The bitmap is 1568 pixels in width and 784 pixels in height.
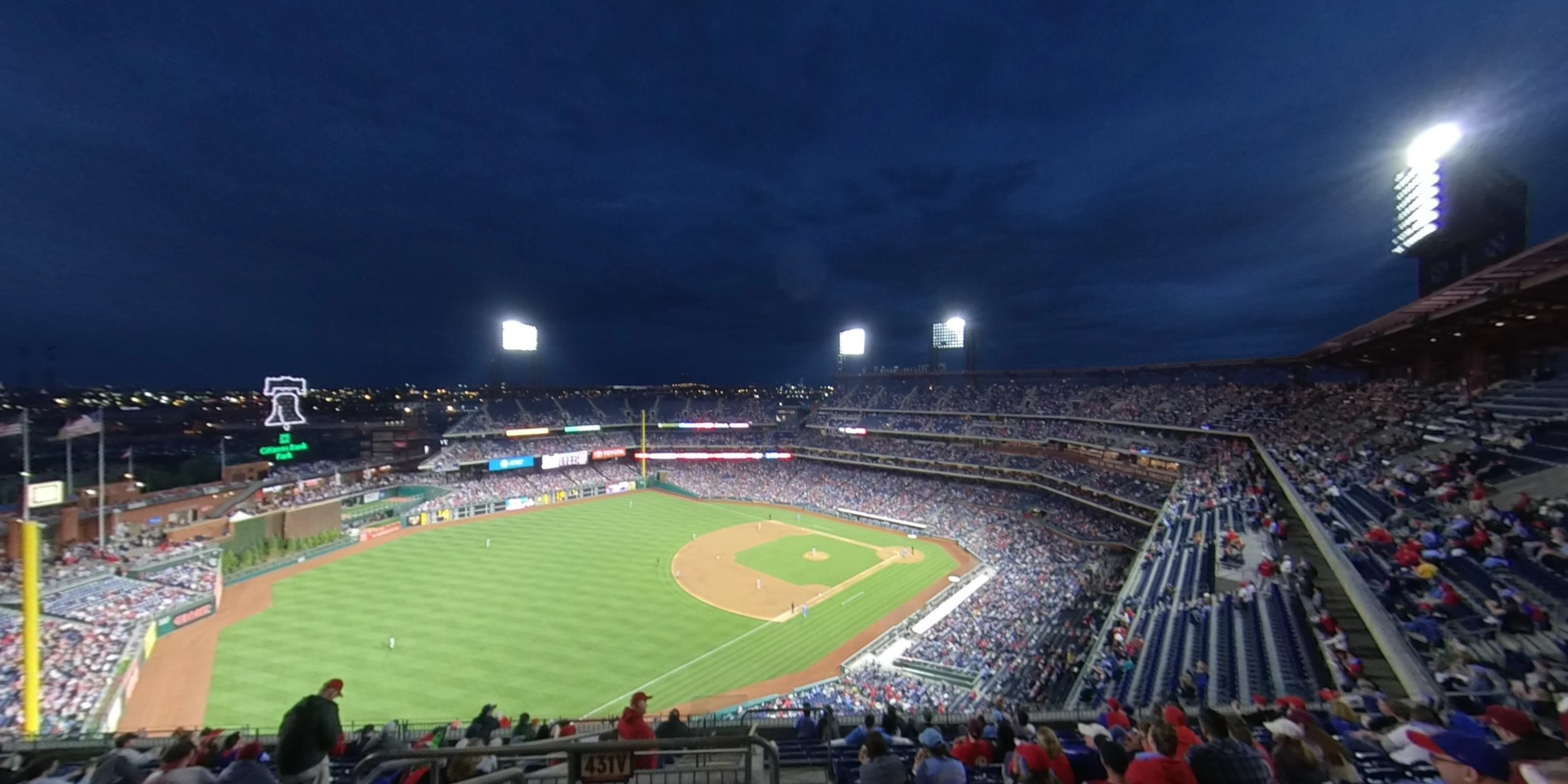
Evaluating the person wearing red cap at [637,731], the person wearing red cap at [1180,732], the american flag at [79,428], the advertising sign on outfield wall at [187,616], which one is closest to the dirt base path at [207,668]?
the advertising sign on outfield wall at [187,616]

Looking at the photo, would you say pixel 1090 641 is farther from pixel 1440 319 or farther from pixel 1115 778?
pixel 1115 778

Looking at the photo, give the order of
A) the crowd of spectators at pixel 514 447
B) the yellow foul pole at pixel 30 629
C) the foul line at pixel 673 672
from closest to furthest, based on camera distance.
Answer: the yellow foul pole at pixel 30 629, the foul line at pixel 673 672, the crowd of spectators at pixel 514 447

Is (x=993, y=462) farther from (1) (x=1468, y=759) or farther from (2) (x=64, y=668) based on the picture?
(2) (x=64, y=668)

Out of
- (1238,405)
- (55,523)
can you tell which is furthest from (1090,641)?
(55,523)

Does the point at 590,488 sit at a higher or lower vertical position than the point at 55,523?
lower

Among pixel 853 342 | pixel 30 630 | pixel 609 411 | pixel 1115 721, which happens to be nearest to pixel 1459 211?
pixel 1115 721

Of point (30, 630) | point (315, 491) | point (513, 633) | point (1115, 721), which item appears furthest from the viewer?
point (315, 491)

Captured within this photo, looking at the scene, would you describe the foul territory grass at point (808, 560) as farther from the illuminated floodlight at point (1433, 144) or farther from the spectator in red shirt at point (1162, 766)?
the illuminated floodlight at point (1433, 144)
